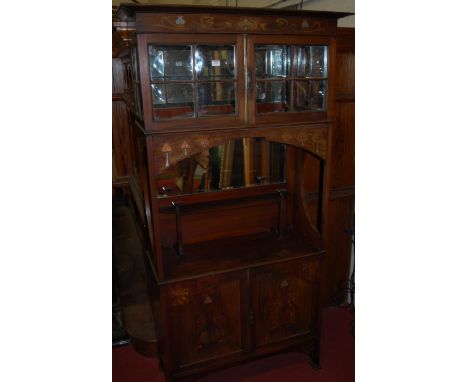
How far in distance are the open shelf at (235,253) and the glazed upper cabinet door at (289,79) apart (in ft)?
2.45

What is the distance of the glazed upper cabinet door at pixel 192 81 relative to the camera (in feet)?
5.52

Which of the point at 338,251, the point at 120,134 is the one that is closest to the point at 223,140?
Result: the point at 120,134

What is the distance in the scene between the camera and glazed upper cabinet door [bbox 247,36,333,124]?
186 cm

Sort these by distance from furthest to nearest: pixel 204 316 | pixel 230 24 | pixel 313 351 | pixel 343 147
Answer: pixel 343 147 < pixel 313 351 < pixel 204 316 < pixel 230 24

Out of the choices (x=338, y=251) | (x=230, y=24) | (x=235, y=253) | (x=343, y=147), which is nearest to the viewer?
(x=230, y=24)

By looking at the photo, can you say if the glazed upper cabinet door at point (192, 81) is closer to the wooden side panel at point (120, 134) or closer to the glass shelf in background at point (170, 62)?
the glass shelf in background at point (170, 62)

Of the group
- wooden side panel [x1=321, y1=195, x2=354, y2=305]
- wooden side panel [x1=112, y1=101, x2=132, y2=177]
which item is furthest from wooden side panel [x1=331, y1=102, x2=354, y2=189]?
wooden side panel [x1=112, y1=101, x2=132, y2=177]

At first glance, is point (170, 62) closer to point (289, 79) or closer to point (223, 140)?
point (223, 140)

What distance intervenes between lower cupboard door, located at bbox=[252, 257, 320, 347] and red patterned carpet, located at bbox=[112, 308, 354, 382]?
0.24 m

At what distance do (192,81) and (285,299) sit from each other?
1.31 meters

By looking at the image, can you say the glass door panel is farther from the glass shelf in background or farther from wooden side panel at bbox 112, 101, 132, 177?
wooden side panel at bbox 112, 101, 132, 177

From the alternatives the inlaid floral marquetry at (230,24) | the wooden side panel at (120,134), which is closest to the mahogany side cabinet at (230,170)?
the inlaid floral marquetry at (230,24)

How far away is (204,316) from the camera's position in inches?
82.6

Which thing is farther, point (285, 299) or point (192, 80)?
point (285, 299)
